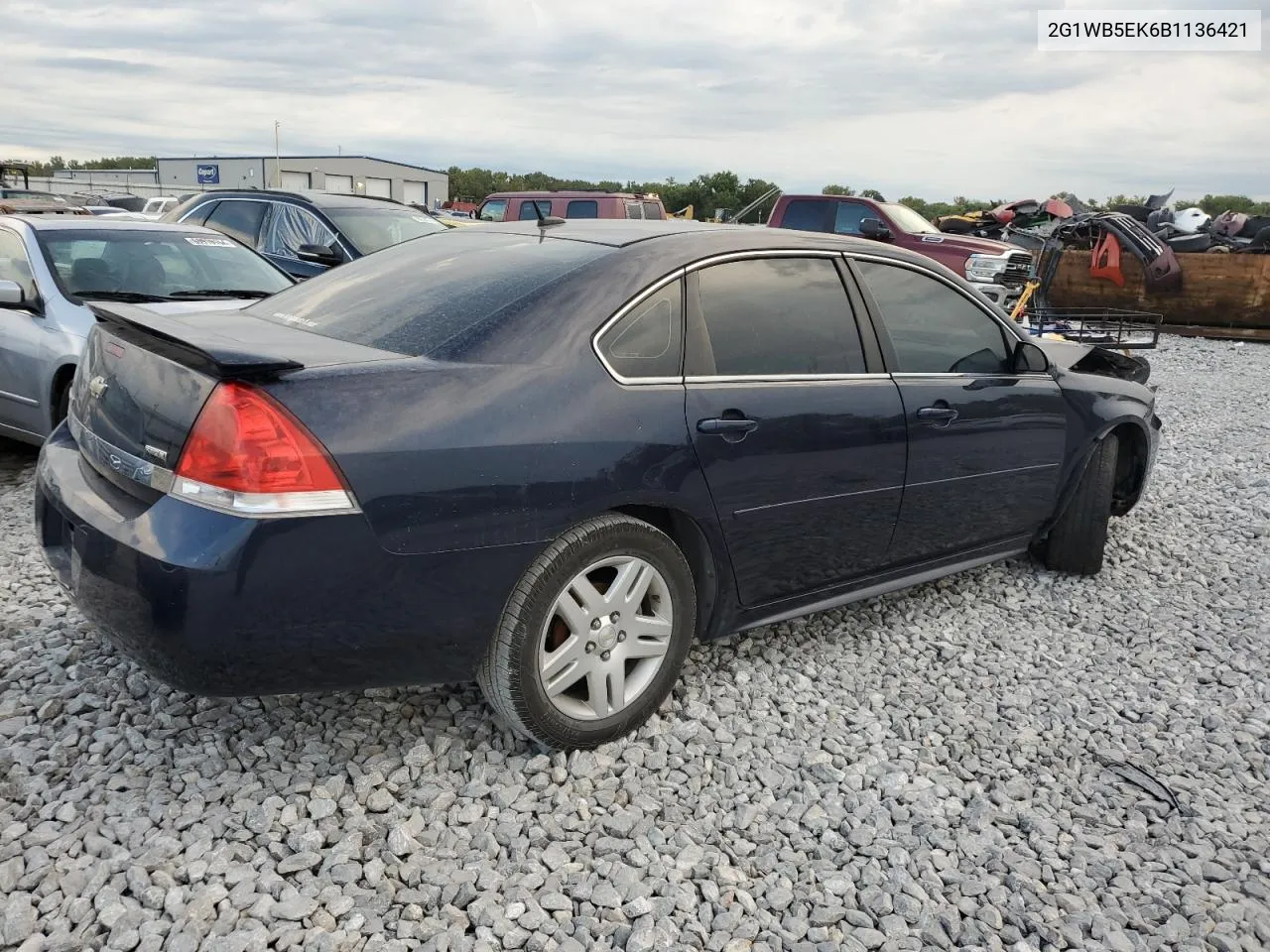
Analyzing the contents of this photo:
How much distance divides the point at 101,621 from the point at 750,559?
188 centimetres

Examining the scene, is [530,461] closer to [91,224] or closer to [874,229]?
[91,224]

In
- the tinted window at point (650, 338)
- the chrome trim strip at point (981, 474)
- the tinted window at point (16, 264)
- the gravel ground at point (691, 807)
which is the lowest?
the gravel ground at point (691, 807)

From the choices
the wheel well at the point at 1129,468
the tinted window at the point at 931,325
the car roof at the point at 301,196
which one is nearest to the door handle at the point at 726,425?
the tinted window at the point at 931,325

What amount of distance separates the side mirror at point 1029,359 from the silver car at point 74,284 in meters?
3.99

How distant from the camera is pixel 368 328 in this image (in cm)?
299

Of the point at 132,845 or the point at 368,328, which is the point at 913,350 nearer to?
the point at 368,328

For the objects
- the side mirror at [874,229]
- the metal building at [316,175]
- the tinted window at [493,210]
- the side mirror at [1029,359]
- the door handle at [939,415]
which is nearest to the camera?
the door handle at [939,415]

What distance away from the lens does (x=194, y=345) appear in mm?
2480

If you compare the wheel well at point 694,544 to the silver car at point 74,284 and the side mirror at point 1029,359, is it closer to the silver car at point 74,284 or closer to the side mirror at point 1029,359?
the side mirror at point 1029,359

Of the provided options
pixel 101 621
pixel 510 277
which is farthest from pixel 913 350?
pixel 101 621

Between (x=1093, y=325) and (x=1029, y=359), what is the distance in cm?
845

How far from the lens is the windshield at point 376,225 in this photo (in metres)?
9.12

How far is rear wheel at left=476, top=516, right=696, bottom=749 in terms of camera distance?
2748 millimetres

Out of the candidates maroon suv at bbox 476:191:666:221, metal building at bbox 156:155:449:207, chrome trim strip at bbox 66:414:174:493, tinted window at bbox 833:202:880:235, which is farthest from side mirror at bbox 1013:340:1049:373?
metal building at bbox 156:155:449:207
